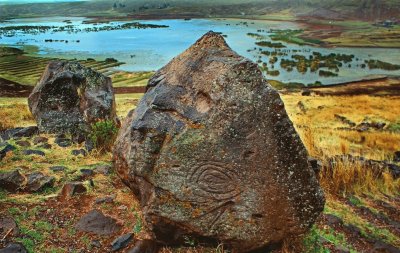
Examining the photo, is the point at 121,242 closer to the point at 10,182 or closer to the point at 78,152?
the point at 10,182

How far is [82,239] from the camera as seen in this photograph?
22.6 ft

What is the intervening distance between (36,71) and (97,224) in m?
57.5

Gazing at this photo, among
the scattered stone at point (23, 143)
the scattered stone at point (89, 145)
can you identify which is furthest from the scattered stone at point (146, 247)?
the scattered stone at point (23, 143)

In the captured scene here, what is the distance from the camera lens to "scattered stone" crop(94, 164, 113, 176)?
374 inches

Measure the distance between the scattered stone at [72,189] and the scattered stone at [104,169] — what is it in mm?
1061

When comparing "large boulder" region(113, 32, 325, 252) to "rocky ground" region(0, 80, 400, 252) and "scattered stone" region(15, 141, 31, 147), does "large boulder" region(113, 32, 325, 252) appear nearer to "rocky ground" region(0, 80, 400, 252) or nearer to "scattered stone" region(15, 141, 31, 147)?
"rocky ground" region(0, 80, 400, 252)

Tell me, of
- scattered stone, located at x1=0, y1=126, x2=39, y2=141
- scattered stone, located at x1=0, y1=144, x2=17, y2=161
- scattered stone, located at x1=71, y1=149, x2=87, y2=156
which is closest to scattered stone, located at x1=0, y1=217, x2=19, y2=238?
scattered stone, located at x1=0, y1=144, x2=17, y2=161

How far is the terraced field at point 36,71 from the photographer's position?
51.3 m

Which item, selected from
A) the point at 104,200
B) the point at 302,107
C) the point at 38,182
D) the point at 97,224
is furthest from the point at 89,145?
the point at 302,107

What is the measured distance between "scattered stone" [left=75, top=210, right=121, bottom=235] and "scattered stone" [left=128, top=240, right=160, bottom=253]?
2.27ft

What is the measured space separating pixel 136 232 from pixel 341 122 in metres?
20.6

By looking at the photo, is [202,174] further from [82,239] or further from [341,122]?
[341,122]

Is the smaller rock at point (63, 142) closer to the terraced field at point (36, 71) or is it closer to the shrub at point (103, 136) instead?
the shrub at point (103, 136)

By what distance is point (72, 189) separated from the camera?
8281 millimetres
